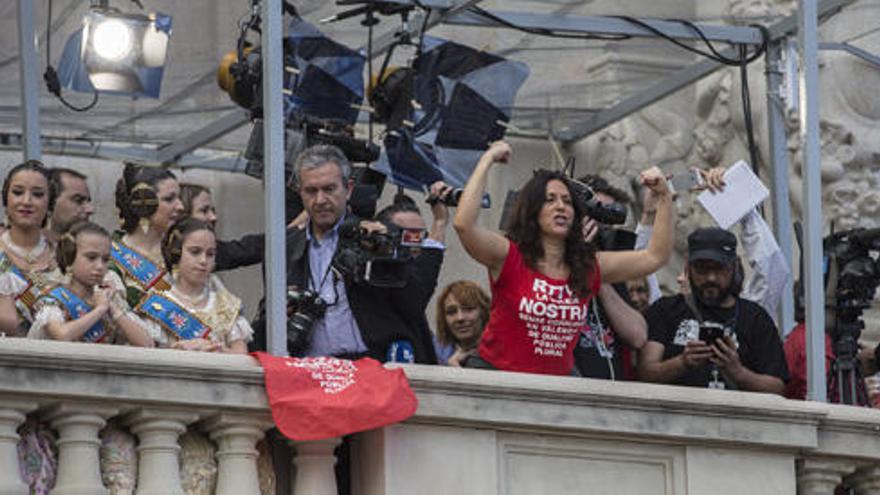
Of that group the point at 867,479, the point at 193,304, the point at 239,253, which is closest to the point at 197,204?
the point at 239,253

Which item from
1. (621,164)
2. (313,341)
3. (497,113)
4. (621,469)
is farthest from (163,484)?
(621,164)

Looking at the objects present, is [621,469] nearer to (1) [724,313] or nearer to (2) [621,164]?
(1) [724,313]

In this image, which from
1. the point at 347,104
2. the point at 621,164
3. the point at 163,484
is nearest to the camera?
the point at 163,484

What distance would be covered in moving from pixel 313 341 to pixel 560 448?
48.3 inches

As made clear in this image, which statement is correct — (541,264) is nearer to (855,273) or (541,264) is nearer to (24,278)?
(855,273)

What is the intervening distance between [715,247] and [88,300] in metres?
3.15

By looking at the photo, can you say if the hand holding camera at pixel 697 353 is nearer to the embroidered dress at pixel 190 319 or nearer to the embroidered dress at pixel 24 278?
the embroidered dress at pixel 190 319

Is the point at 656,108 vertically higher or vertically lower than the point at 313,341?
higher

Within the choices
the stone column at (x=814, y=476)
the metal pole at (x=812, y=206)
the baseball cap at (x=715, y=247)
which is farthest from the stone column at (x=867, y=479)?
the baseball cap at (x=715, y=247)

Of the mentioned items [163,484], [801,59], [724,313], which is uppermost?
[801,59]

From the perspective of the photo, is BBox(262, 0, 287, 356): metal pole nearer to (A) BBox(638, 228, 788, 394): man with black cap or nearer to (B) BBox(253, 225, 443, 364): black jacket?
(B) BBox(253, 225, 443, 364): black jacket

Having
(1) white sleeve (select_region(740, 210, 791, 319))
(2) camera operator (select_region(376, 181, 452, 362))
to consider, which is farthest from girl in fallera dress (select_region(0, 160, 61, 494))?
(1) white sleeve (select_region(740, 210, 791, 319))

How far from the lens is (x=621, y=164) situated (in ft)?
68.6

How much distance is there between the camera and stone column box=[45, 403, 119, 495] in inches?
585
